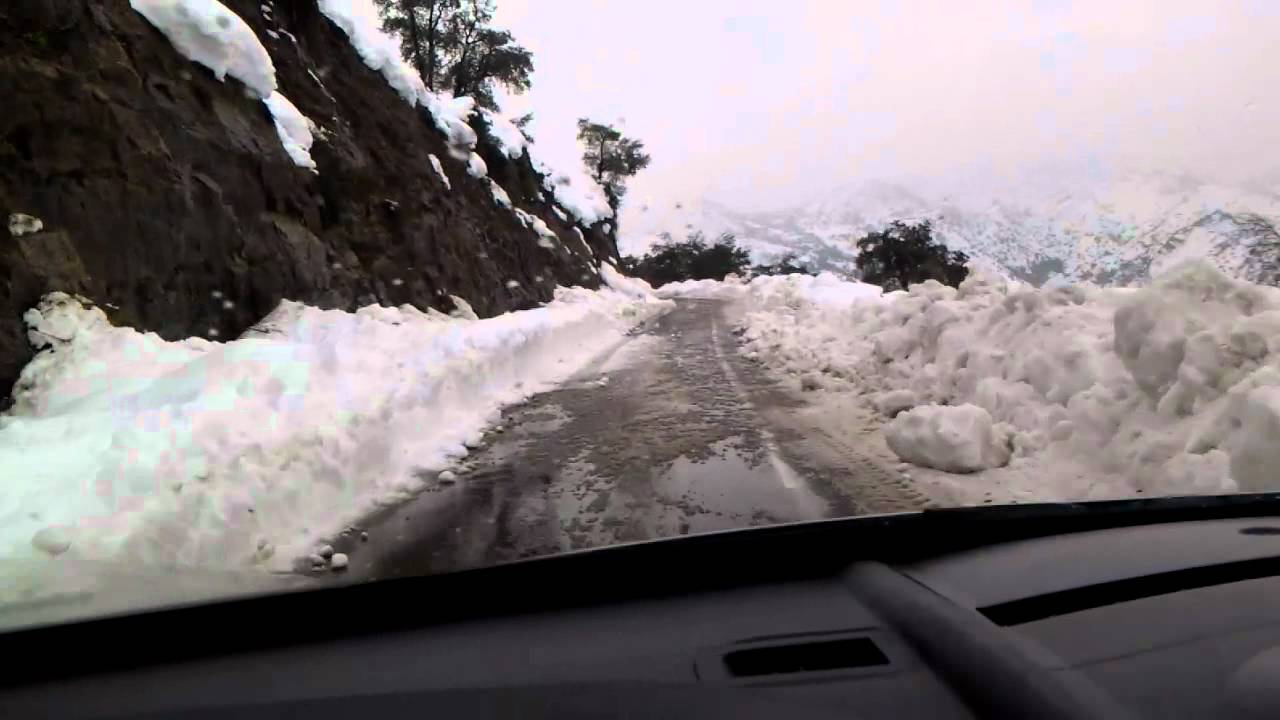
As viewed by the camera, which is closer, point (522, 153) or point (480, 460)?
point (480, 460)

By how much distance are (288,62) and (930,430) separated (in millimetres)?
14524

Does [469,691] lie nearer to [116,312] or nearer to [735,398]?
[735,398]

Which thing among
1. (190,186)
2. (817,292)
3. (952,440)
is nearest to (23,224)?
(190,186)

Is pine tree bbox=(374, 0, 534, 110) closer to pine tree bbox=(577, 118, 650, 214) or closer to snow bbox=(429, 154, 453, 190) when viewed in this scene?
snow bbox=(429, 154, 453, 190)

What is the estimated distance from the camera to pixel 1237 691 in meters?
1.59

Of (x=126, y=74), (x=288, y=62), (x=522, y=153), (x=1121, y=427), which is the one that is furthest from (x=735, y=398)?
Answer: (x=522, y=153)

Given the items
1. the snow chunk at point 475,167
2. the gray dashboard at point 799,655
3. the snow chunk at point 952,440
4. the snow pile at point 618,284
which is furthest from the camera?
the snow pile at point 618,284

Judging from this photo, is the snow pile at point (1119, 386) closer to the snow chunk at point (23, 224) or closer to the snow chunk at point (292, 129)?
→ the snow chunk at point (23, 224)

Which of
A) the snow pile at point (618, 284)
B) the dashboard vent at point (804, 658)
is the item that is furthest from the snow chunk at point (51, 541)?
the snow pile at point (618, 284)

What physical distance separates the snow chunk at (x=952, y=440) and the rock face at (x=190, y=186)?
23.9 ft

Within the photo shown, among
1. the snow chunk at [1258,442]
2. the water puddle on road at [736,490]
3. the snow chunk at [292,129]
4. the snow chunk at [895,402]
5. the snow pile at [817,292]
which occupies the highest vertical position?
the snow chunk at [292,129]

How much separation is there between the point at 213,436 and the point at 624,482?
2.87m

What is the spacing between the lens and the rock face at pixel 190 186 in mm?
7785

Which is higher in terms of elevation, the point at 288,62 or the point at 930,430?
the point at 288,62
